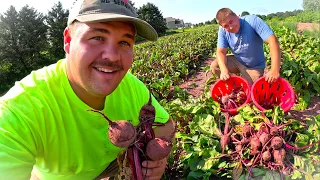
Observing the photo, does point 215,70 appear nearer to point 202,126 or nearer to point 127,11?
point 202,126

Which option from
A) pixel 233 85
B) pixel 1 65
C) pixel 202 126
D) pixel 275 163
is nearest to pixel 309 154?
pixel 275 163

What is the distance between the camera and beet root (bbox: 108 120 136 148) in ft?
4.90

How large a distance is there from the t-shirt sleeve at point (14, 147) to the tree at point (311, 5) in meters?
43.8

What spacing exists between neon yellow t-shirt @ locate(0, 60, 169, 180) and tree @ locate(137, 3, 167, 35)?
50409mm

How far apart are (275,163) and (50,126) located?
1971 millimetres

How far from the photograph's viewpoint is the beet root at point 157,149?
1.52 m

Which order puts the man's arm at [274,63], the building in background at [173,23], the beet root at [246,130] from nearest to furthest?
the beet root at [246,130] < the man's arm at [274,63] < the building in background at [173,23]

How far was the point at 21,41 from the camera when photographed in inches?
1045

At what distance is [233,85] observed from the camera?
4.25 meters

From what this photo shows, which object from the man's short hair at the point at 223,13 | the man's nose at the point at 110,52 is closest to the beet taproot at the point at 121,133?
the man's nose at the point at 110,52

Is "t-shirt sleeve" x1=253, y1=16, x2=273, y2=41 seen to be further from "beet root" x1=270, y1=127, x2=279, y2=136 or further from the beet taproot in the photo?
the beet taproot

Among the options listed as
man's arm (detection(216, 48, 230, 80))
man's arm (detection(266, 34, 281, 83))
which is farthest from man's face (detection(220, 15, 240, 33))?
man's arm (detection(266, 34, 281, 83))

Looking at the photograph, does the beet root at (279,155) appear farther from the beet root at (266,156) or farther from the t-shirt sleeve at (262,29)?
the t-shirt sleeve at (262,29)

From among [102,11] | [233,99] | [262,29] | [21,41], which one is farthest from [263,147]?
[21,41]
